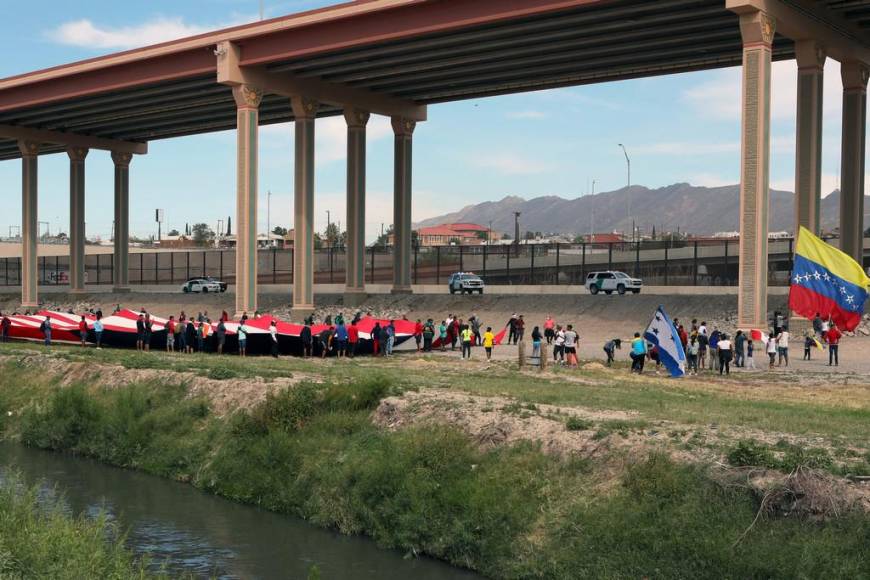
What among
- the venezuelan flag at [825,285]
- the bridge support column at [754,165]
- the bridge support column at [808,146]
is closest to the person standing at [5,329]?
the bridge support column at [754,165]

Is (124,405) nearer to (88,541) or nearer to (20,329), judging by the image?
(88,541)

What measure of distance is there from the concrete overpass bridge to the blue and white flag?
10.1 meters

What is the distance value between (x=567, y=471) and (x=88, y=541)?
8.53 meters

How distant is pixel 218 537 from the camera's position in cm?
2155

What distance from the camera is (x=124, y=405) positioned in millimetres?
31172

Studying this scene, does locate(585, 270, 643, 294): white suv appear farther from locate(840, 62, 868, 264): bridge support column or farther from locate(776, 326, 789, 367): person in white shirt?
locate(776, 326, 789, 367): person in white shirt

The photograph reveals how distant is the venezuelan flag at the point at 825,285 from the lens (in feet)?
102

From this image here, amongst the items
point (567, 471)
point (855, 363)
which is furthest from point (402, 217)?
point (567, 471)

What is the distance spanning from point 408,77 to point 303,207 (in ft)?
31.1

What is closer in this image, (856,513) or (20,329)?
(856,513)

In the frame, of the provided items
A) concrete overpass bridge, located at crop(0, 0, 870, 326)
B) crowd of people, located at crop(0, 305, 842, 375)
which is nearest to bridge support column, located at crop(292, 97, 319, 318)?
concrete overpass bridge, located at crop(0, 0, 870, 326)

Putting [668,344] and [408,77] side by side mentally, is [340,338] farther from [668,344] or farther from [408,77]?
[408,77]

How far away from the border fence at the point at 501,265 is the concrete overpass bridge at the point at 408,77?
1610 cm

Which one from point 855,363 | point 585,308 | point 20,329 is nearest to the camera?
point 855,363
